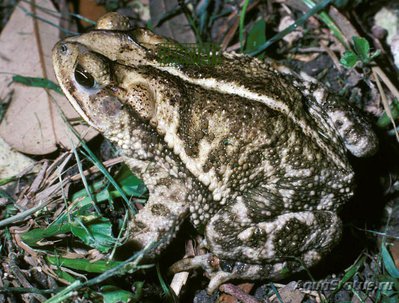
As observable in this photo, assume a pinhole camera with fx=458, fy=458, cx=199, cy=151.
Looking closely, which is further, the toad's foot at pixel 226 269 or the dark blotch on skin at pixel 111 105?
the toad's foot at pixel 226 269

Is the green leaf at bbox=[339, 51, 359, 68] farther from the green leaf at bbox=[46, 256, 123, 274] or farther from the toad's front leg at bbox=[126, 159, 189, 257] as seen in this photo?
the green leaf at bbox=[46, 256, 123, 274]

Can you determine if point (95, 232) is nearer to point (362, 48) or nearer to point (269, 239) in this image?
point (269, 239)

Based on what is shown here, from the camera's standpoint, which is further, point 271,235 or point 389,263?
point 389,263

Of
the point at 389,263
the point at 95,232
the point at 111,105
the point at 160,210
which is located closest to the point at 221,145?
the point at 160,210

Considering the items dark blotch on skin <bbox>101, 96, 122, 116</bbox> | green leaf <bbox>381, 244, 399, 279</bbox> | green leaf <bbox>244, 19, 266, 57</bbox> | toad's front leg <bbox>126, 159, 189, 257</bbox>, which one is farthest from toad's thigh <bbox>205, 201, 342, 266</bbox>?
green leaf <bbox>244, 19, 266, 57</bbox>

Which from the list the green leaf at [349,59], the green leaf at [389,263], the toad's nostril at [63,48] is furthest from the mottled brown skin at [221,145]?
the green leaf at [349,59]

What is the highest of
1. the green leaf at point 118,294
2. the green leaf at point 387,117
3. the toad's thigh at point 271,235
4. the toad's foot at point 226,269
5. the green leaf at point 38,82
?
the green leaf at point 38,82

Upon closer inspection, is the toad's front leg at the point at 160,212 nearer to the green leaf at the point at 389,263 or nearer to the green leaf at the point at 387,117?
the green leaf at the point at 389,263
